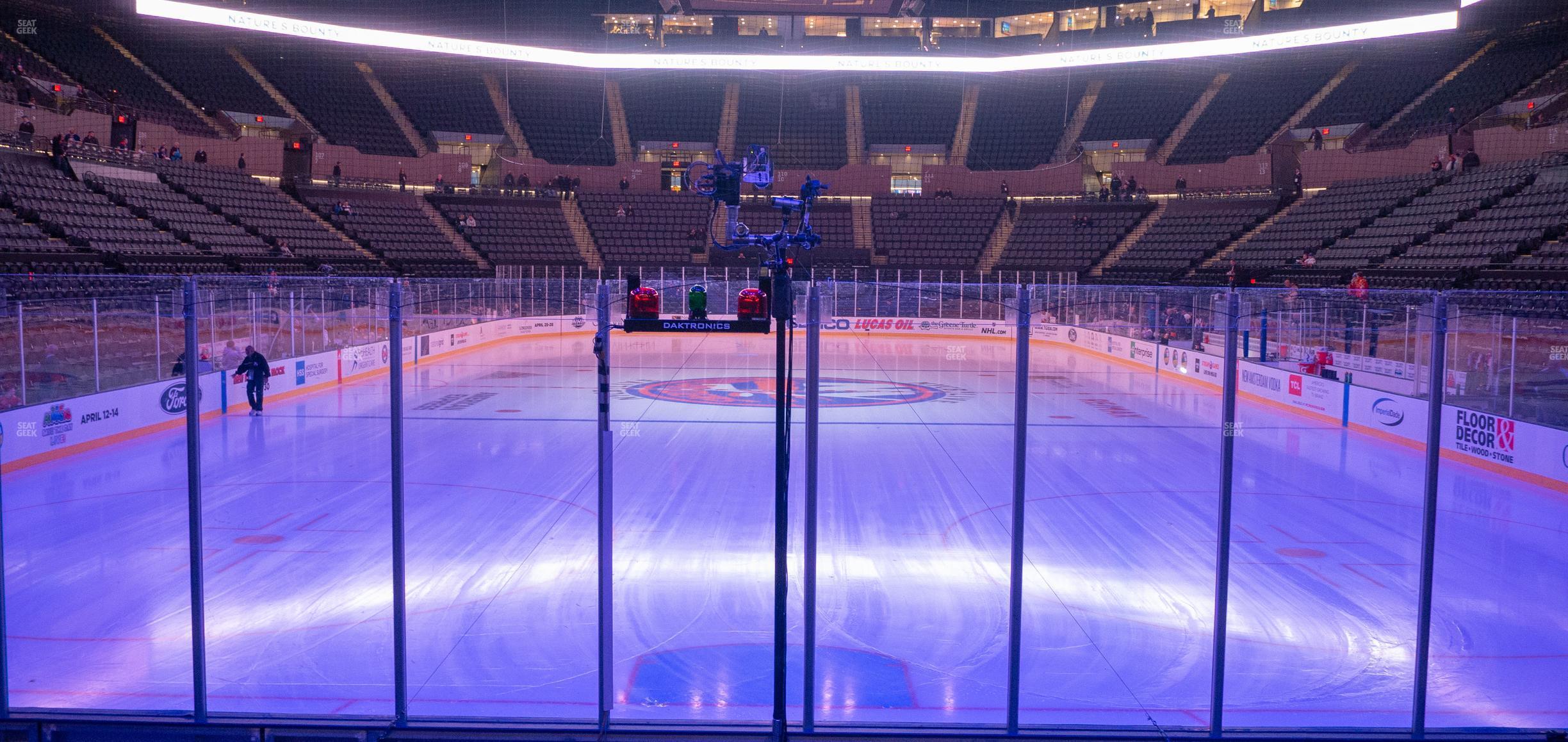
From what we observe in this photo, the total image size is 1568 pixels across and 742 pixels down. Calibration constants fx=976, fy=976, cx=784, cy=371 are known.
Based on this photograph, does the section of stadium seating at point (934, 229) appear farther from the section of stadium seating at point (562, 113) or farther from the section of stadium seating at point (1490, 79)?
the section of stadium seating at point (1490, 79)

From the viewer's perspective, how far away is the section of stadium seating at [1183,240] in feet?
116

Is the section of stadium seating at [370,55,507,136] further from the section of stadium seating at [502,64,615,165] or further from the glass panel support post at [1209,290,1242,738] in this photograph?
the glass panel support post at [1209,290,1242,738]

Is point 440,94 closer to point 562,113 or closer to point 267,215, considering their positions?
point 562,113

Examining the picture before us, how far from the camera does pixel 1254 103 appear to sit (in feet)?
142

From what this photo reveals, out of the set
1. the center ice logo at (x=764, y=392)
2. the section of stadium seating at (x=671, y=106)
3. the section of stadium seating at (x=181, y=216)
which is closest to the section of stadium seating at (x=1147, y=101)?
the section of stadium seating at (x=671, y=106)

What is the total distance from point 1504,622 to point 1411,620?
68 centimetres

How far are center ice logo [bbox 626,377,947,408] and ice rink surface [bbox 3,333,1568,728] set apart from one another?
11.0ft

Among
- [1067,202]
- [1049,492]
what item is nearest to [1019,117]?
[1067,202]

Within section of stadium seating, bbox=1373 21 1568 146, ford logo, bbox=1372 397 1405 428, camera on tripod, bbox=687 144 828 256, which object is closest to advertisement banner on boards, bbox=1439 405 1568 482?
ford logo, bbox=1372 397 1405 428

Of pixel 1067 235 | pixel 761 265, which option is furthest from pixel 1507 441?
pixel 1067 235

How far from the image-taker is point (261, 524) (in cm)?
955

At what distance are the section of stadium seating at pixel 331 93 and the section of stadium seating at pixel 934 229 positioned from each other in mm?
21434

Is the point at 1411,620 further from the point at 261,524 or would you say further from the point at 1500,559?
the point at 261,524

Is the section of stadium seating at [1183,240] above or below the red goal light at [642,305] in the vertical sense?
above
